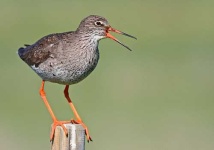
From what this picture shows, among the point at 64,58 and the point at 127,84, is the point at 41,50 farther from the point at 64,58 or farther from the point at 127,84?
the point at 127,84

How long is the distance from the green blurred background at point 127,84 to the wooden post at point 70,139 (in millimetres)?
5718

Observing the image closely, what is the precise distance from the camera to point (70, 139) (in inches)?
300

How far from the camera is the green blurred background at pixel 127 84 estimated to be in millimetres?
14672

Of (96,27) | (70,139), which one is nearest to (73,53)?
(96,27)

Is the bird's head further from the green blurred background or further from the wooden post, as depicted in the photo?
the green blurred background

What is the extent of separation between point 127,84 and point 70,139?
1199 cm

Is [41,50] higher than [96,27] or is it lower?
lower

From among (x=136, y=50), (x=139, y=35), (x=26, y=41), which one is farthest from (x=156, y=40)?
(x=26, y=41)

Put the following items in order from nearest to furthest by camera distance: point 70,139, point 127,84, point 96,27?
point 70,139 < point 96,27 < point 127,84

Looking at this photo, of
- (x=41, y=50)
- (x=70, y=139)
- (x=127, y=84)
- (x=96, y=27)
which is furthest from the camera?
(x=127, y=84)

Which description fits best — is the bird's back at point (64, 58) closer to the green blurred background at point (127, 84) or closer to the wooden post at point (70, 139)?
the wooden post at point (70, 139)

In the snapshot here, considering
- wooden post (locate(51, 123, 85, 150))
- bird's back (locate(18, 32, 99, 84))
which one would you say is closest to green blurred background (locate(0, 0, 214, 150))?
bird's back (locate(18, 32, 99, 84))

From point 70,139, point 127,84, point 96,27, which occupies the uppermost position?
point 96,27

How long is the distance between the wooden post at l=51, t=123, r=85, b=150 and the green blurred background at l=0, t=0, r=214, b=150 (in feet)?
18.8
